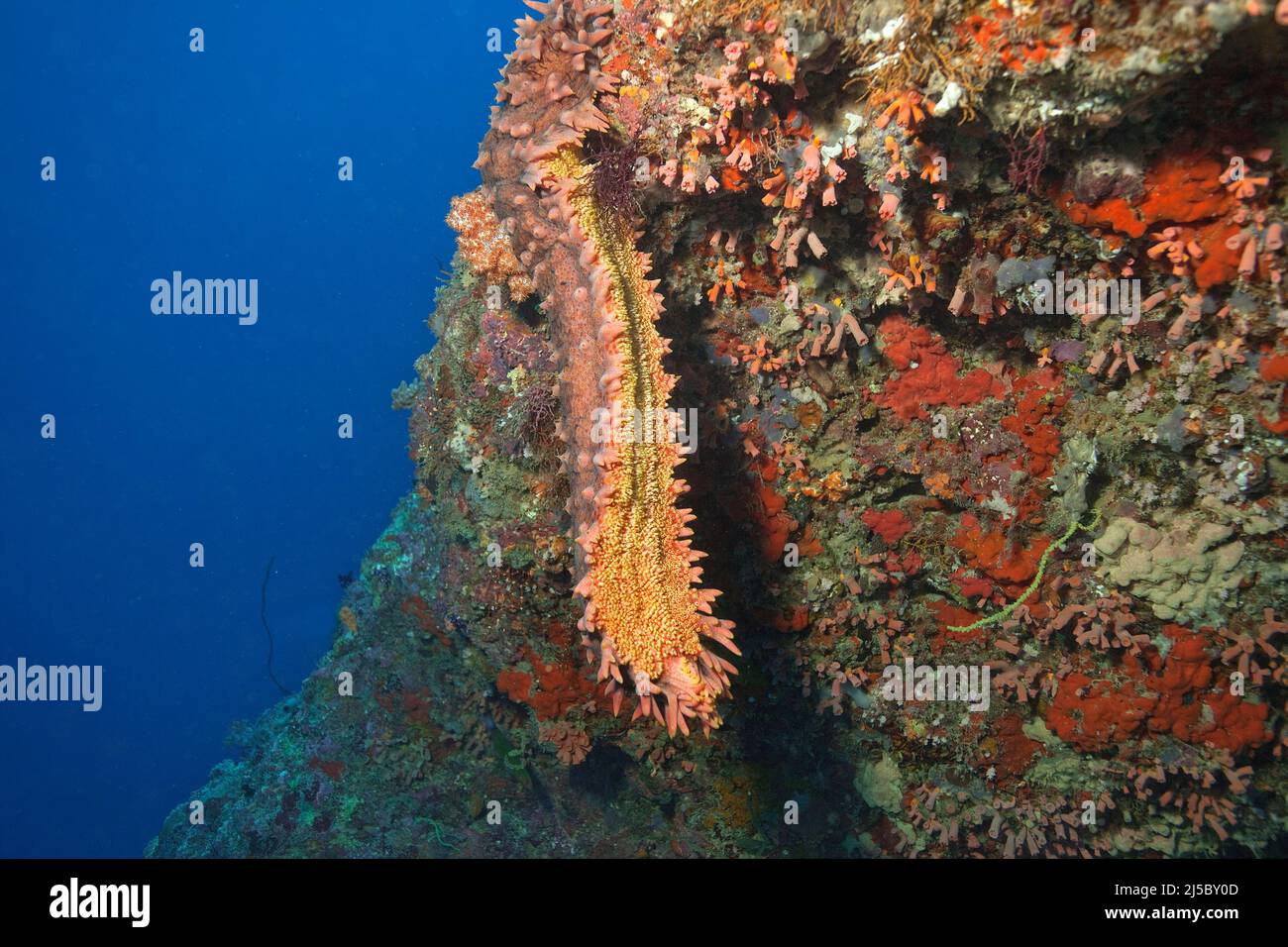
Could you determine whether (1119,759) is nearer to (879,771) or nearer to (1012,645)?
(1012,645)

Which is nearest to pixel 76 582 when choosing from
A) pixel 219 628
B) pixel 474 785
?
pixel 219 628

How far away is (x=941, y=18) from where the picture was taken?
278 centimetres

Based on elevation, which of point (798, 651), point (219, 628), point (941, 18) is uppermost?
point (941, 18)

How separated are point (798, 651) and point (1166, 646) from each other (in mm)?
2380

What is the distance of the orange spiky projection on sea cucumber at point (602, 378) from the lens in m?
3.05

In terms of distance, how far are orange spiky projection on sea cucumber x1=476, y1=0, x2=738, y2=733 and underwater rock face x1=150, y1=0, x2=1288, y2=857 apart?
2 centimetres

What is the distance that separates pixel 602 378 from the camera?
3.26m

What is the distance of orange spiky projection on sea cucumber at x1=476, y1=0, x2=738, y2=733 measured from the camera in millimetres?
3055

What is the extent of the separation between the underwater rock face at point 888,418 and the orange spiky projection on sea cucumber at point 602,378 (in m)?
0.02
